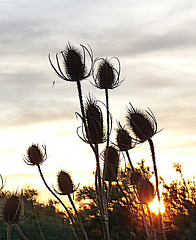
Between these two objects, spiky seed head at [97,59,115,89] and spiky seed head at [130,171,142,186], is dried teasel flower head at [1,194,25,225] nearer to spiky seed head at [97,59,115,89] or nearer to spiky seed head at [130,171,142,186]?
spiky seed head at [130,171,142,186]

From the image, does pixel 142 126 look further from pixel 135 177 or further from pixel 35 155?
pixel 35 155

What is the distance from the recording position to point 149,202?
5.61 m

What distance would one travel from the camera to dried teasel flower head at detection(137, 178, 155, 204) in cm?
544

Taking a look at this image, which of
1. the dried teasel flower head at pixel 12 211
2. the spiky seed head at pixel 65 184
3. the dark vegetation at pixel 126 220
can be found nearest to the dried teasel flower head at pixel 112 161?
the spiky seed head at pixel 65 184

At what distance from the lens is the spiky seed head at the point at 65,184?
7027 mm

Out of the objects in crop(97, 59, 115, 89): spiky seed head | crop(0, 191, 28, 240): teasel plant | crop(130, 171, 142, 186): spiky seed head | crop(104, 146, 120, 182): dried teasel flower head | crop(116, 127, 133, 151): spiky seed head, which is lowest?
crop(0, 191, 28, 240): teasel plant

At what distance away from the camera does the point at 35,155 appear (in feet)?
25.7

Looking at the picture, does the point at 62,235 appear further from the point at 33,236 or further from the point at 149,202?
the point at 149,202

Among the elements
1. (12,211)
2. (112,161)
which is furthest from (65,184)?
(12,211)

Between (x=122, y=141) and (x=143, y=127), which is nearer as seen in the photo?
(x=143, y=127)

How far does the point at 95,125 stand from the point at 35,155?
10.2 feet

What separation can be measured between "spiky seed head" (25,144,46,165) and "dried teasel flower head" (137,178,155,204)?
2931 millimetres

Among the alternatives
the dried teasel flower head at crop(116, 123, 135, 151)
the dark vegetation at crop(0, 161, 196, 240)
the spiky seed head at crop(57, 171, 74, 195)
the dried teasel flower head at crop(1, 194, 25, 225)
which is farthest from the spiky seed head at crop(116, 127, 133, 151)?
the dark vegetation at crop(0, 161, 196, 240)

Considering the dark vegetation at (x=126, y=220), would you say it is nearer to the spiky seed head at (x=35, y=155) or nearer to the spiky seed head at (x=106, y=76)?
the spiky seed head at (x=35, y=155)
